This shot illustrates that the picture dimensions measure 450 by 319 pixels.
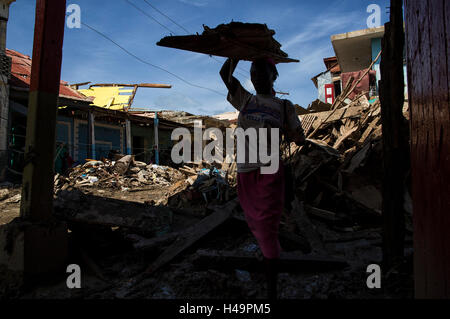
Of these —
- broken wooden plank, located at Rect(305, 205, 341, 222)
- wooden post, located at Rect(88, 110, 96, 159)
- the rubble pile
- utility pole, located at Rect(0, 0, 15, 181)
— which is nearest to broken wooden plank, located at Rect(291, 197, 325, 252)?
broken wooden plank, located at Rect(305, 205, 341, 222)

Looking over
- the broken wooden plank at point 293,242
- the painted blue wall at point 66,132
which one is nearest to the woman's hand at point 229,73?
the broken wooden plank at point 293,242

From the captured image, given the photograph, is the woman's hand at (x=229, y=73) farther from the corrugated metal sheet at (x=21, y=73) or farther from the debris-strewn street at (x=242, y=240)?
the corrugated metal sheet at (x=21, y=73)

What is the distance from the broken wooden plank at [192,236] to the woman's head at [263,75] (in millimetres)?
2203

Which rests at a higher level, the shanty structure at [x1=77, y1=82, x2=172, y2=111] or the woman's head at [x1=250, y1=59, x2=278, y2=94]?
the shanty structure at [x1=77, y1=82, x2=172, y2=111]

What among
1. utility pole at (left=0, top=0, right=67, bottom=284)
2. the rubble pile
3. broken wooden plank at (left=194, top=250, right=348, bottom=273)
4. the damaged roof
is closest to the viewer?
the damaged roof

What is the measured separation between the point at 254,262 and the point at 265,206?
3.70 ft

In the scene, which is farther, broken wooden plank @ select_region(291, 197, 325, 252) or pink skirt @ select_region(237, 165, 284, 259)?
broken wooden plank @ select_region(291, 197, 325, 252)

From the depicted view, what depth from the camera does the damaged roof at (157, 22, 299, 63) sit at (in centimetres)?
231

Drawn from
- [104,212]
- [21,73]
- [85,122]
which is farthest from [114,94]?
[104,212]

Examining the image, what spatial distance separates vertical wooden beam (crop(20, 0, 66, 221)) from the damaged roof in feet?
5.08

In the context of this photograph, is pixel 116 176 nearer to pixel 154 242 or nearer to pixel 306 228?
pixel 154 242

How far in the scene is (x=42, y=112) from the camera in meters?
3.24

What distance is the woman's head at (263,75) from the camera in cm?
259

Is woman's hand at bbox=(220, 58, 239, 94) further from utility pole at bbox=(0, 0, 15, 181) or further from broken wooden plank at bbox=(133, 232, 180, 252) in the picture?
utility pole at bbox=(0, 0, 15, 181)
